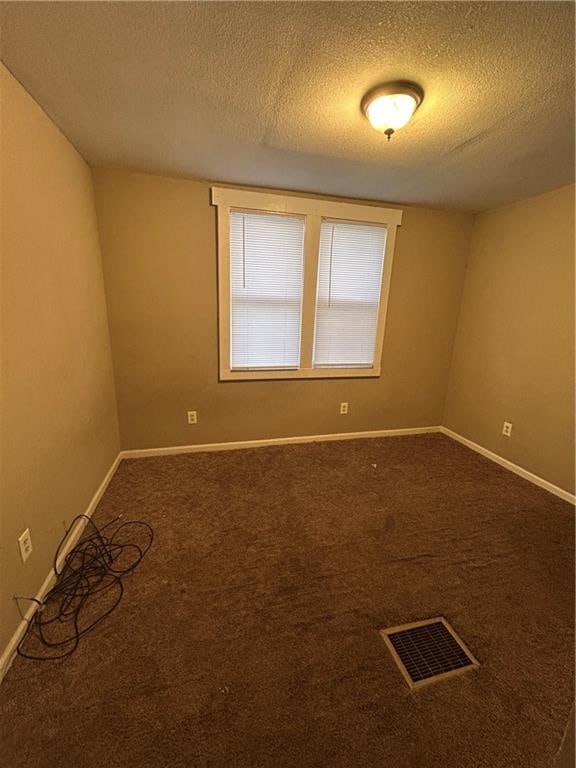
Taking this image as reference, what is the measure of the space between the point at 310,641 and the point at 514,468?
2441mm

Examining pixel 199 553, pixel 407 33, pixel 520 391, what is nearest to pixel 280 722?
pixel 199 553

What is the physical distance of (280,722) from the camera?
1054mm

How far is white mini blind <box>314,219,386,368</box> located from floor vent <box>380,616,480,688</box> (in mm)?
2144

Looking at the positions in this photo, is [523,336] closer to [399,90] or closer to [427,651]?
[399,90]

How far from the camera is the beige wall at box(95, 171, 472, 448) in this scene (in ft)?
7.95

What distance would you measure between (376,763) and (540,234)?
11.0 ft

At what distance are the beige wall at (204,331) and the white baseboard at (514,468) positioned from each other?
303 mm

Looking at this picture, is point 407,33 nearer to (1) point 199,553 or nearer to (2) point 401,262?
(2) point 401,262

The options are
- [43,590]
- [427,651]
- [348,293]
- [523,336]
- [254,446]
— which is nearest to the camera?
[427,651]

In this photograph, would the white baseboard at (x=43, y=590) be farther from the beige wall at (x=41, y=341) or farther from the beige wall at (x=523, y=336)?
the beige wall at (x=523, y=336)

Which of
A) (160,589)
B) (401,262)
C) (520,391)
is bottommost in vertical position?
(160,589)

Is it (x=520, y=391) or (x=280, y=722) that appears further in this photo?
(x=520, y=391)

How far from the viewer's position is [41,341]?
4.98 ft

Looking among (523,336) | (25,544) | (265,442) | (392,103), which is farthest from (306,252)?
(25,544)
